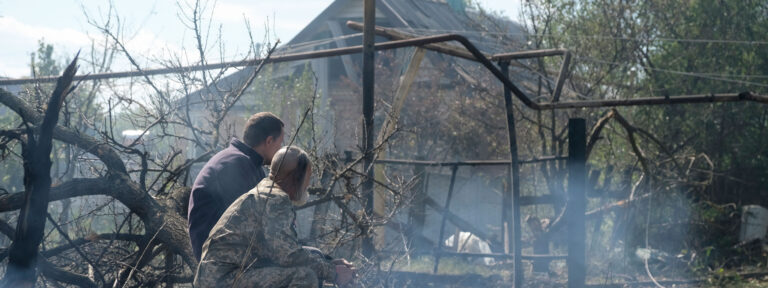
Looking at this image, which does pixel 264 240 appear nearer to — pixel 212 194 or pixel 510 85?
pixel 212 194

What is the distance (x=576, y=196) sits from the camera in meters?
7.43

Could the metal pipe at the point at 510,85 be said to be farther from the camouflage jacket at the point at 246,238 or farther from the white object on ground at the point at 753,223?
the white object on ground at the point at 753,223

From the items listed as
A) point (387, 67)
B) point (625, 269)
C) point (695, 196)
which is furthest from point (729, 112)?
point (387, 67)

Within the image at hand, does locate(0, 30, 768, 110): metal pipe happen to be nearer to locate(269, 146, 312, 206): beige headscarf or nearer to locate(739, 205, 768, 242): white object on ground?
locate(269, 146, 312, 206): beige headscarf

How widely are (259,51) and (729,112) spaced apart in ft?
29.7

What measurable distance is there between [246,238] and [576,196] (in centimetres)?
467

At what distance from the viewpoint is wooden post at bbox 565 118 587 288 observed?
24.2 feet

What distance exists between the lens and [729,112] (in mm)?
12312

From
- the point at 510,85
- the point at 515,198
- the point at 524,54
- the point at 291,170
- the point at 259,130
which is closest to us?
the point at 291,170

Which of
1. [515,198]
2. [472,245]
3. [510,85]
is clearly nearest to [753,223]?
[472,245]

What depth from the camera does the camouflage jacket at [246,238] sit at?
12.0 feet

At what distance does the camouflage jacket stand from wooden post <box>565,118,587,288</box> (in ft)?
14.5

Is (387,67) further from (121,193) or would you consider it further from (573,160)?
(121,193)

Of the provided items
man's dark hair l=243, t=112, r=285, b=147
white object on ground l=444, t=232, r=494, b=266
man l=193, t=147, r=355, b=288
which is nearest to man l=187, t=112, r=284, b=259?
man's dark hair l=243, t=112, r=285, b=147
